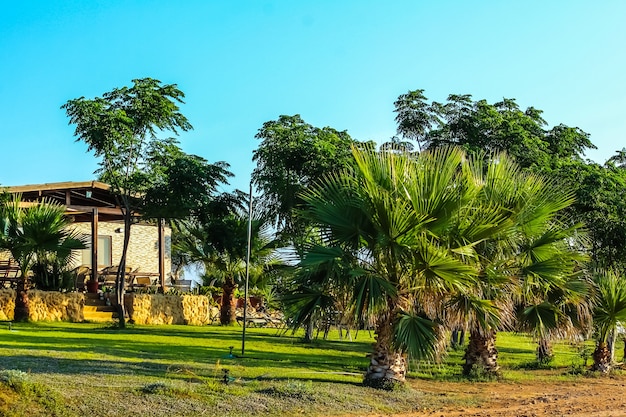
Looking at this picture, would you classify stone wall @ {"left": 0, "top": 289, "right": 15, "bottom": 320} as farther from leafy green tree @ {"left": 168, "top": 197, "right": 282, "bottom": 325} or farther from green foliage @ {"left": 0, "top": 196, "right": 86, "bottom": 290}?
leafy green tree @ {"left": 168, "top": 197, "right": 282, "bottom": 325}

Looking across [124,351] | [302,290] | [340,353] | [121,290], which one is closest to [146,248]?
[121,290]

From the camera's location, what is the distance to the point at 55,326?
22375 mm

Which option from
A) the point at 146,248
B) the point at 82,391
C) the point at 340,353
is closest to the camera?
the point at 82,391

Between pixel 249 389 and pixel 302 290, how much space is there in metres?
2.37

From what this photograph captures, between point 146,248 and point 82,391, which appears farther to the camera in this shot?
point 146,248

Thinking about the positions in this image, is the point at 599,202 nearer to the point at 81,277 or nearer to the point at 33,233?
the point at 33,233

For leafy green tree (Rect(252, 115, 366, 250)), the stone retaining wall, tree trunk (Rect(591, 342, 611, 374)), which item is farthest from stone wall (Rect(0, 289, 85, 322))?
tree trunk (Rect(591, 342, 611, 374))

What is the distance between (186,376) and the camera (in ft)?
42.7

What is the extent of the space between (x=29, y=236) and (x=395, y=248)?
514 inches

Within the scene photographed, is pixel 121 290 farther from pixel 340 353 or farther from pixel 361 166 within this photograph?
pixel 361 166

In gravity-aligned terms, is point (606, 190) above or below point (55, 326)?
above

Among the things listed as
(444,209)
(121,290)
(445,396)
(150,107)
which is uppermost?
(150,107)

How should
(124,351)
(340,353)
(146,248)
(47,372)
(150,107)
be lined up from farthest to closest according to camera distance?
(146,248), (150,107), (340,353), (124,351), (47,372)

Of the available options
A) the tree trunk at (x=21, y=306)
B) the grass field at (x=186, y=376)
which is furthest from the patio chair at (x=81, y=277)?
the grass field at (x=186, y=376)
